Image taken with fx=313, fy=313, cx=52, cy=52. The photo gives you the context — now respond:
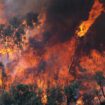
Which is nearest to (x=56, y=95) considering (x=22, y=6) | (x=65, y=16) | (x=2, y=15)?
(x=65, y=16)

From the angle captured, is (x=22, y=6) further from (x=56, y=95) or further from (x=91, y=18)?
(x=56, y=95)

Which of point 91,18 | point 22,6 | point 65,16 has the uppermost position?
point 22,6

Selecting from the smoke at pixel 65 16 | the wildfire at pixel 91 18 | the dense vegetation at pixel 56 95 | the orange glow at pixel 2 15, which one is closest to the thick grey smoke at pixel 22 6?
the orange glow at pixel 2 15

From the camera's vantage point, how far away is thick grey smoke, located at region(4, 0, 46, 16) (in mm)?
66188

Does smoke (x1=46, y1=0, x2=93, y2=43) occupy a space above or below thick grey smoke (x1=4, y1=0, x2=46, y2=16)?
below

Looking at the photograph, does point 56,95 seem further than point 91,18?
No

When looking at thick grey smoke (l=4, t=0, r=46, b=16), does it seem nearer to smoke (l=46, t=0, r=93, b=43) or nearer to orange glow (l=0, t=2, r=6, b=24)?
orange glow (l=0, t=2, r=6, b=24)

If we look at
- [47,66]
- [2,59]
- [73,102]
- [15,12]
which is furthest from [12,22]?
[73,102]

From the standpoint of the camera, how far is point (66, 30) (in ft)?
213

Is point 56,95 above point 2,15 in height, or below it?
below

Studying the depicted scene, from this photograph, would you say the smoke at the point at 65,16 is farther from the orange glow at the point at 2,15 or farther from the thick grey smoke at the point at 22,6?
the orange glow at the point at 2,15

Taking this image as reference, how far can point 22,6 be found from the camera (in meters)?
66.8

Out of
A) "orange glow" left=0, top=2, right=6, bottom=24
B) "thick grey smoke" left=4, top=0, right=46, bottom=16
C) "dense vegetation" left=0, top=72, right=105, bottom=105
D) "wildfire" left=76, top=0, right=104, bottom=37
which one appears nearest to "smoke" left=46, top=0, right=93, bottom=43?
"wildfire" left=76, top=0, right=104, bottom=37

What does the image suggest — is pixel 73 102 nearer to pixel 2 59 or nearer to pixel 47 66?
pixel 47 66
